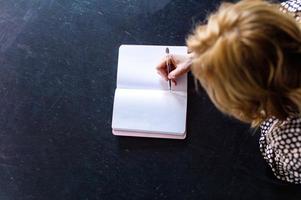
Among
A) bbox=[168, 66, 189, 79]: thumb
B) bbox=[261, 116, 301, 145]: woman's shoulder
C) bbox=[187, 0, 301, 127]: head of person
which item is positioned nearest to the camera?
bbox=[187, 0, 301, 127]: head of person

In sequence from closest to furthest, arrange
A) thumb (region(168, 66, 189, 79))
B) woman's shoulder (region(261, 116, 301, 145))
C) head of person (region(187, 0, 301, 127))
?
head of person (region(187, 0, 301, 127)) < woman's shoulder (region(261, 116, 301, 145)) < thumb (region(168, 66, 189, 79))

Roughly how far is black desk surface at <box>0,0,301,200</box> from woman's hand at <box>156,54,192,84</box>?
64mm

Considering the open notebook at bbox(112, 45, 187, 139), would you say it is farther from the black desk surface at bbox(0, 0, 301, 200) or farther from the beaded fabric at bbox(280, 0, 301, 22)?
the beaded fabric at bbox(280, 0, 301, 22)

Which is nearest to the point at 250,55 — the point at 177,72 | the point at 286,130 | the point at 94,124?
the point at 286,130

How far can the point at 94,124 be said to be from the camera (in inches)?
40.8

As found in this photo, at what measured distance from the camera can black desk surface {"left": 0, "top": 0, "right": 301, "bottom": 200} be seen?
3.20ft

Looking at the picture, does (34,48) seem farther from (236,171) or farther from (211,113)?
(236,171)

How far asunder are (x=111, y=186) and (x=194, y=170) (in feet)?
0.65

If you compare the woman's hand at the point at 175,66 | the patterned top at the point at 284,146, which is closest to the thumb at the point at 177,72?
the woman's hand at the point at 175,66

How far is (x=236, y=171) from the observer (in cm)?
97

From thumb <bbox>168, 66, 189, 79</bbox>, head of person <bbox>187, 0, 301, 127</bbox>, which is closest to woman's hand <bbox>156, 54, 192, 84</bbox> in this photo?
thumb <bbox>168, 66, 189, 79</bbox>

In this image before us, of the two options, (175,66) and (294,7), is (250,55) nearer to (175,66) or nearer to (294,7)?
(294,7)

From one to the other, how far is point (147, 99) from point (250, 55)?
48 centimetres

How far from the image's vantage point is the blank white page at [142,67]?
1.00 meters
